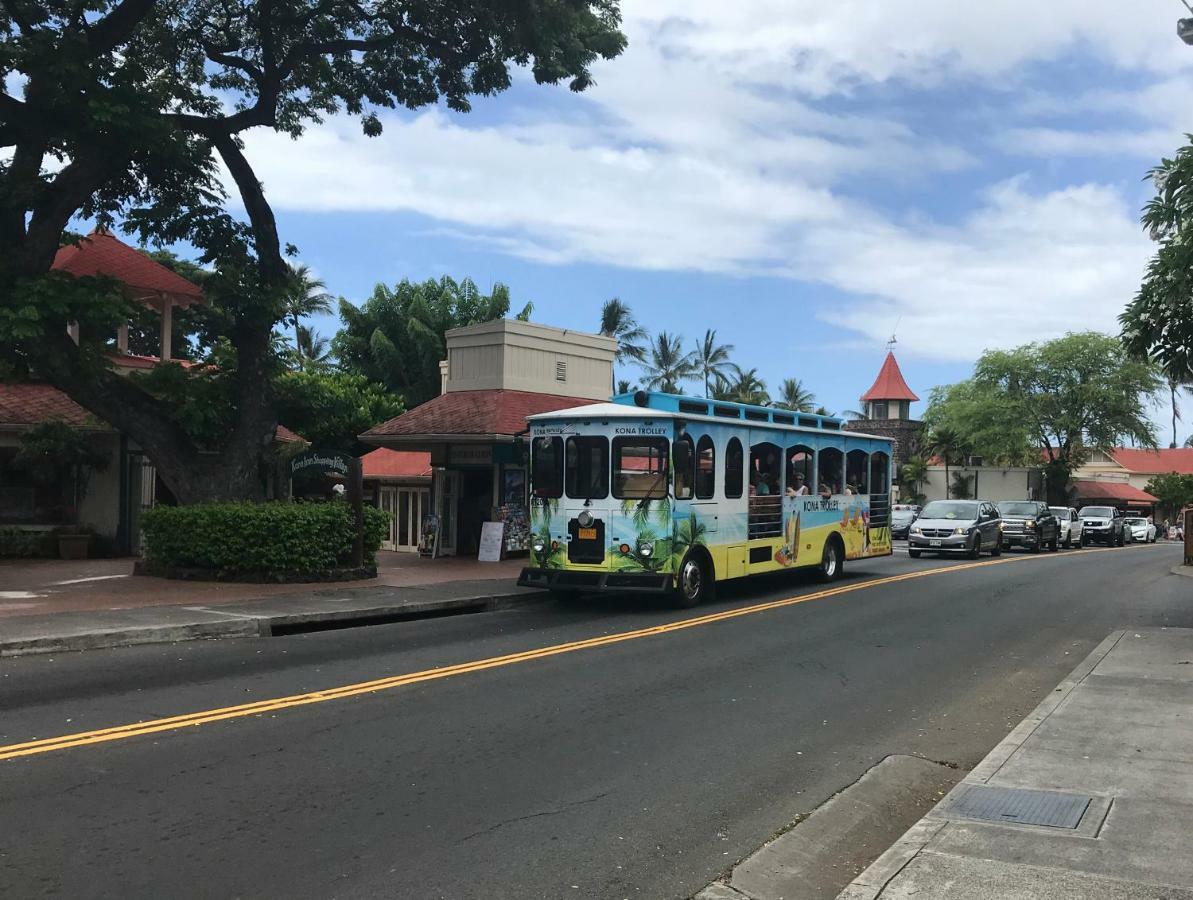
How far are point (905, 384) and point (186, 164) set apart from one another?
67209 mm

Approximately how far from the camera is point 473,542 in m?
24.3

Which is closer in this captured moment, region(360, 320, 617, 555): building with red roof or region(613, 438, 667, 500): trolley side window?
region(613, 438, 667, 500): trolley side window

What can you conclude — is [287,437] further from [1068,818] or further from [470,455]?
[1068,818]

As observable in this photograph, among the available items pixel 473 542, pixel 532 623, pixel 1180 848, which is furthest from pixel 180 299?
pixel 1180 848

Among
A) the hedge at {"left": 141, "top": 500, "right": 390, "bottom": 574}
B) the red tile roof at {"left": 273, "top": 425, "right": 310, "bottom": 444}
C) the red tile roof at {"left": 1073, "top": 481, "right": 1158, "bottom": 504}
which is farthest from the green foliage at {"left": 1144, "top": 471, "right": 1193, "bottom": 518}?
the hedge at {"left": 141, "top": 500, "right": 390, "bottom": 574}

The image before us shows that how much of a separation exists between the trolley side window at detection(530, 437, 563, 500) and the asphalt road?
214 cm

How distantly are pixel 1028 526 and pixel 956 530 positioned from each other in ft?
20.7

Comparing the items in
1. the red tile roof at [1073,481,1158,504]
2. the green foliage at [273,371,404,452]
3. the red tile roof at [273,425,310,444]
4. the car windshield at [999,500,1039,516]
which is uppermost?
the green foliage at [273,371,404,452]

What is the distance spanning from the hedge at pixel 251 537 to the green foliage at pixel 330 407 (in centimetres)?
378

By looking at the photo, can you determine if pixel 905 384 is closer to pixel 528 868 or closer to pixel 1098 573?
pixel 1098 573

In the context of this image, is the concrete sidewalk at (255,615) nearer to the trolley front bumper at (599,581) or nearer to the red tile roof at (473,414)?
the trolley front bumper at (599,581)

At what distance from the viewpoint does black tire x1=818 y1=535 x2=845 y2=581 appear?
64.3ft

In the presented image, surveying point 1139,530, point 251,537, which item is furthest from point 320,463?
point 1139,530

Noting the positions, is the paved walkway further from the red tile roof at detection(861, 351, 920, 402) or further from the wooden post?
the red tile roof at detection(861, 351, 920, 402)
